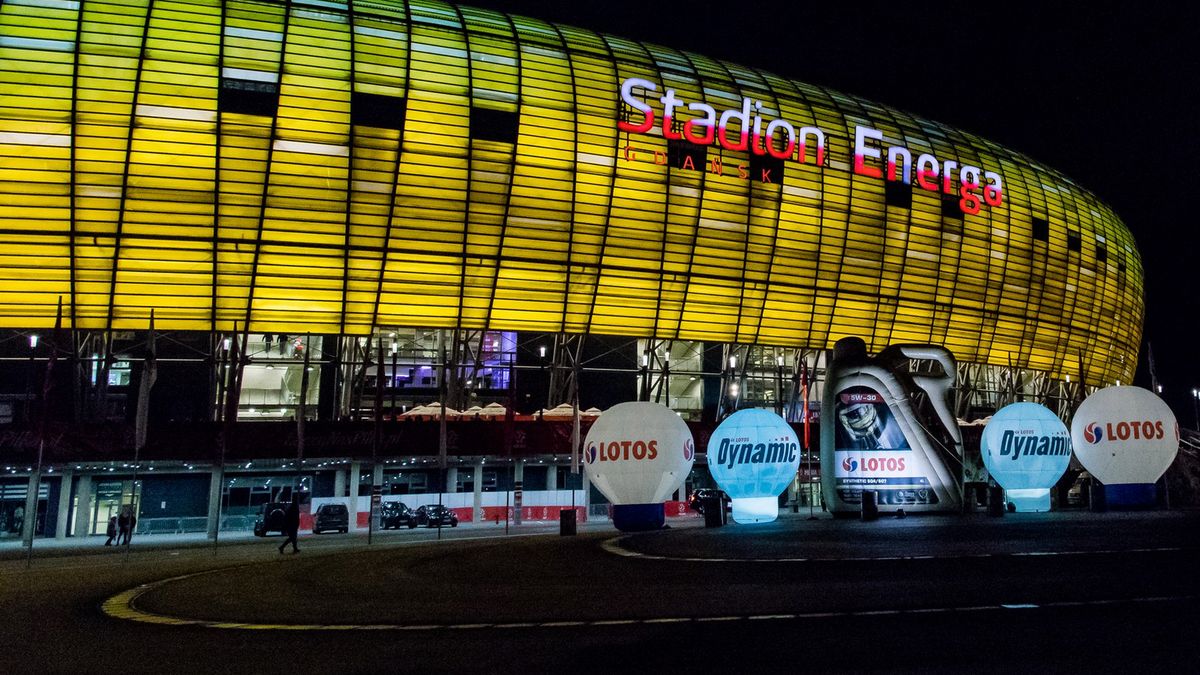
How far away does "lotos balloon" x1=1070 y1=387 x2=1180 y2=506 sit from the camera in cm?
3000

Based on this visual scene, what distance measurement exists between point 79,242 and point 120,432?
826cm

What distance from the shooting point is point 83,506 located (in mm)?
40688

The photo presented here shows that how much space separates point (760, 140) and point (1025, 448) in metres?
19.9

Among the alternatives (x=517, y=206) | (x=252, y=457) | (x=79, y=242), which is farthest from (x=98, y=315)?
(x=517, y=206)

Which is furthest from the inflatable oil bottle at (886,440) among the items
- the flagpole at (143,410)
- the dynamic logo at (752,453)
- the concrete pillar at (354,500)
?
Answer: the concrete pillar at (354,500)

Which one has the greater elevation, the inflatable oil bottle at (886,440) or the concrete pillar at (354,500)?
the inflatable oil bottle at (886,440)

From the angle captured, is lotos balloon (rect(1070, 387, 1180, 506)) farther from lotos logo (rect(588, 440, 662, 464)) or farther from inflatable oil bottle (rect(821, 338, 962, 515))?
lotos logo (rect(588, 440, 662, 464))

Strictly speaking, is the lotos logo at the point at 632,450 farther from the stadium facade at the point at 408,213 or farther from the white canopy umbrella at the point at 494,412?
the white canopy umbrella at the point at 494,412

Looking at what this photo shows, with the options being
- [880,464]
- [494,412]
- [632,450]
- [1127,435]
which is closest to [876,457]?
[880,464]

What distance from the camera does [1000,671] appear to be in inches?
248

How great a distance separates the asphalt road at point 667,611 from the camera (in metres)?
7.20

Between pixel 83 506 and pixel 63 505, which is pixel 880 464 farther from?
pixel 63 505

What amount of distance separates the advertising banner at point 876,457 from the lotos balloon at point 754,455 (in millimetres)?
2089

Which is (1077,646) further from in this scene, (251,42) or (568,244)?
(251,42)
